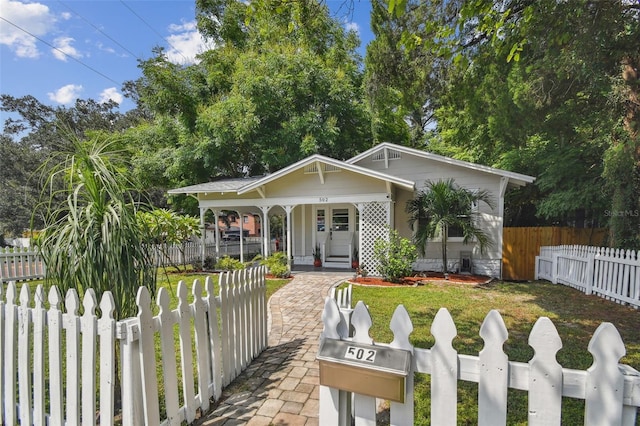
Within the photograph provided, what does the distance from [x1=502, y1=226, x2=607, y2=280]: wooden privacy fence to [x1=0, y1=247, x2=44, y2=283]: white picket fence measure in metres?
15.3

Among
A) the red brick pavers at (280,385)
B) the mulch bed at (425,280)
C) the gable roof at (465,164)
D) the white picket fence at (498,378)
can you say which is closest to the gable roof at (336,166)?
the gable roof at (465,164)

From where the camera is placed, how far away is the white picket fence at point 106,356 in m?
2.01

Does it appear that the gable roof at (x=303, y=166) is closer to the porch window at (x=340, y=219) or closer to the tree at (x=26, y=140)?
the porch window at (x=340, y=219)

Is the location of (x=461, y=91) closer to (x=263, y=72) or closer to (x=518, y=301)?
(x=518, y=301)

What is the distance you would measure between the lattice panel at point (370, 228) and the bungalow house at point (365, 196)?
32 mm

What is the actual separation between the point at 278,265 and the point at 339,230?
351cm

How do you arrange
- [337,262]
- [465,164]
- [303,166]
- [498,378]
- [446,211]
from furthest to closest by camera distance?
[337,262], [303,166], [465,164], [446,211], [498,378]

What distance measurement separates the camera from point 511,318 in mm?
5387

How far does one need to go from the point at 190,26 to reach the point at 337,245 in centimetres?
1643

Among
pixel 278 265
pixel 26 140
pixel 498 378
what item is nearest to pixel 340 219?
pixel 278 265

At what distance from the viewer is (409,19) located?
8203 mm

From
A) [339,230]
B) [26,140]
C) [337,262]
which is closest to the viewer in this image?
[337,262]

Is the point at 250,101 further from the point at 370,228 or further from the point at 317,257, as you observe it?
the point at 370,228

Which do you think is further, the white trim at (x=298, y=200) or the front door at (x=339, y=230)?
the front door at (x=339, y=230)
